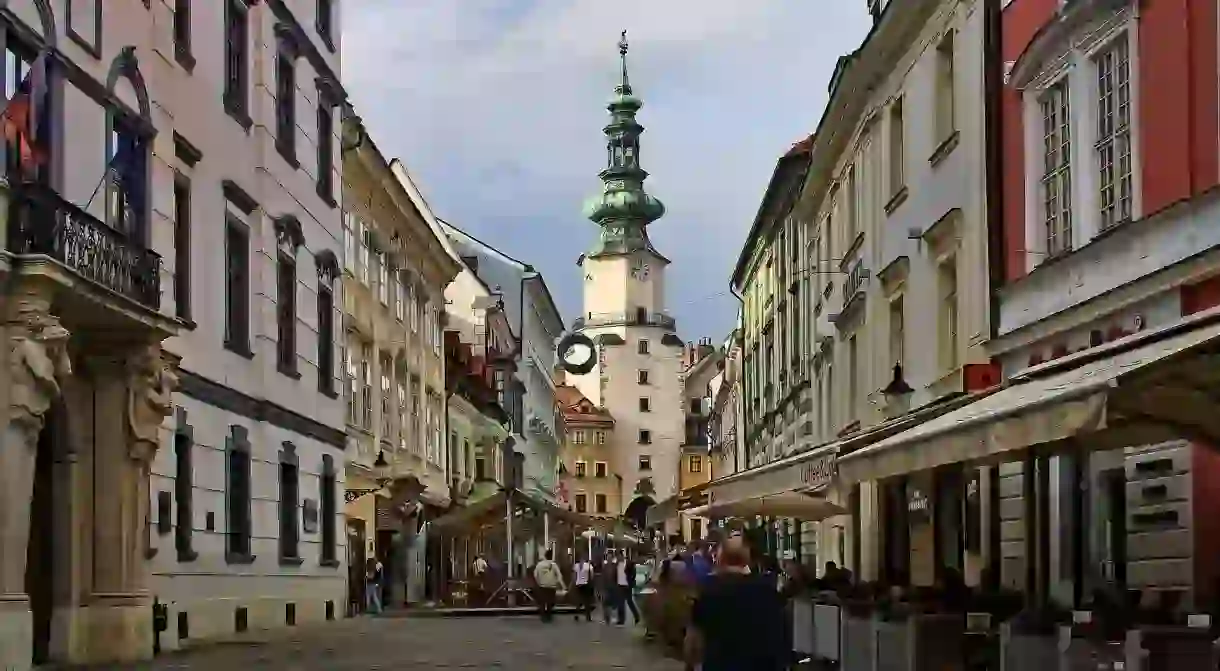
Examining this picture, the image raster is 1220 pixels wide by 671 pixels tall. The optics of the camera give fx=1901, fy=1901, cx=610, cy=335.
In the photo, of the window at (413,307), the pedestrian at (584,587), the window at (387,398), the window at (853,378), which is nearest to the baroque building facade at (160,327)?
the pedestrian at (584,587)

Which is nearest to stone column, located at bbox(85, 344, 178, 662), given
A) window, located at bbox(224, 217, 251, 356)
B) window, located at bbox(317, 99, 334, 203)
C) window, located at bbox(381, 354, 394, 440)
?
window, located at bbox(224, 217, 251, 356)

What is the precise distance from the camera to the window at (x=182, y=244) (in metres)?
25.6

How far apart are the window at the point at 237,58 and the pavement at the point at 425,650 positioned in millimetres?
8045

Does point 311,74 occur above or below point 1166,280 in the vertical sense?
above

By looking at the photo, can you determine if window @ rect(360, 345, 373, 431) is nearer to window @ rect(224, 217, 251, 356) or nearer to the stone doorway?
window @ rect(224, 217, 251, 356)

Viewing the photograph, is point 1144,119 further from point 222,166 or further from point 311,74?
point 311,74

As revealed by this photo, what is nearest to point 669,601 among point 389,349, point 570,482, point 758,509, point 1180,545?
point 758,509

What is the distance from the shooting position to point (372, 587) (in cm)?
4306

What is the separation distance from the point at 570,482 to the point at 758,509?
124785 mm

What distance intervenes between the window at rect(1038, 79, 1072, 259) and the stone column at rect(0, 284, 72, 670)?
413 inches

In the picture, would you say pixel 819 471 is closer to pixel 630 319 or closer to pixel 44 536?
pixel 44 536

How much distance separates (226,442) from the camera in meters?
28.1

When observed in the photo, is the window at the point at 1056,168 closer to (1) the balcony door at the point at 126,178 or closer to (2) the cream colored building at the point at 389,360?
(1) the balcony door at the point at 126,178

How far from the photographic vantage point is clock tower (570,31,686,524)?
138m
